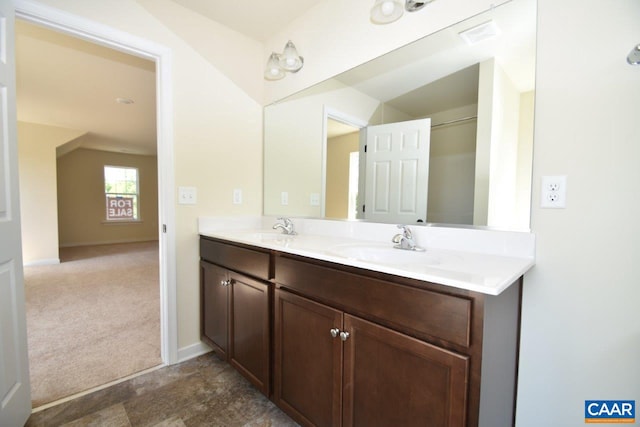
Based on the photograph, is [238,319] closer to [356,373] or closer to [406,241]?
[356,373]

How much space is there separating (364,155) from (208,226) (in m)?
1.20

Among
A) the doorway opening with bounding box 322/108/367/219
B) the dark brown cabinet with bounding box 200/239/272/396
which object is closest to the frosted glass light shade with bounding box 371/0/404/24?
the doorway opening with bounding box 322/108/367/219

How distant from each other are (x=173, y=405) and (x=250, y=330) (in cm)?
57

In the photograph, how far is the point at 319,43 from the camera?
1796mm

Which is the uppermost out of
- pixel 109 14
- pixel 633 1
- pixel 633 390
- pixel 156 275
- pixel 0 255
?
pixel 109 14

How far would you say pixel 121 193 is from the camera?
7008mm

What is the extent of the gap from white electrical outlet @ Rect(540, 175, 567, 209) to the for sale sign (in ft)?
27.6

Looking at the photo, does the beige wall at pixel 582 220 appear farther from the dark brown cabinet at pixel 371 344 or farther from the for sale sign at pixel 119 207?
the for sale sign at pixel 119 207

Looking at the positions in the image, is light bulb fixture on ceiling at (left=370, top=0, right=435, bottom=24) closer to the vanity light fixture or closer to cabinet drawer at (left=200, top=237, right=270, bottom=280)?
the vanity light fixture

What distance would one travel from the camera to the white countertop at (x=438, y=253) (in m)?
0.79

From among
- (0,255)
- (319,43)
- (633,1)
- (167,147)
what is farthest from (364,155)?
(0,255)

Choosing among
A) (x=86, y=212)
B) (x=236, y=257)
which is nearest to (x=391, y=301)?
(x=236, y=257)

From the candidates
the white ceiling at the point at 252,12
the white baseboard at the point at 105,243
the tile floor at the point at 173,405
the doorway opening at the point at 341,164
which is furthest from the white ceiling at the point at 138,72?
the white baseboard at the point at 105,243

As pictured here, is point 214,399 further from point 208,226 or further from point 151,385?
point 208,226
